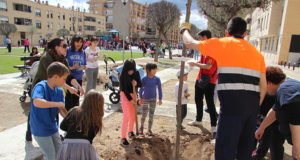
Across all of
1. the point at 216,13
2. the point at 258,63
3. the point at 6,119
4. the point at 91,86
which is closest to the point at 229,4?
the point at 216,13

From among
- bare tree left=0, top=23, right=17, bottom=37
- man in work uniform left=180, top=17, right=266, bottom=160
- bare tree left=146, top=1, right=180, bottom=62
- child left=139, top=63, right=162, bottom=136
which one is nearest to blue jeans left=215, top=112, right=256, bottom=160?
man in work uniform left=180, top=17, right=266, bottom=160

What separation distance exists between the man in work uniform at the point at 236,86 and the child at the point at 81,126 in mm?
1312

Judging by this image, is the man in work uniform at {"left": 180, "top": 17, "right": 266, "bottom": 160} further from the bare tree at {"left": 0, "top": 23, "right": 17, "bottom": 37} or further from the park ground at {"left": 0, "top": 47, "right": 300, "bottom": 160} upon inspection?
the bare tree at {"left": 0, "top": 23, "right": 17, "bottom": 37}

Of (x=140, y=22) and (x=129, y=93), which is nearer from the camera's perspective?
(x=129, y=93)

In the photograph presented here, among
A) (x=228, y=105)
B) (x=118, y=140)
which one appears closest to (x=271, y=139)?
(x=228, y=105)

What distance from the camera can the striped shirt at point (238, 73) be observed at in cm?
209

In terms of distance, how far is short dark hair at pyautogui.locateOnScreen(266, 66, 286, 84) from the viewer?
95.5 inches

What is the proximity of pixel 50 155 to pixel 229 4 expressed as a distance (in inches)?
475

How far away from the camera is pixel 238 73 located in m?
2.09

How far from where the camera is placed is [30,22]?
5206cm

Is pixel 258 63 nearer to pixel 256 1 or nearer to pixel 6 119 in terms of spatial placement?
pixel 6 119

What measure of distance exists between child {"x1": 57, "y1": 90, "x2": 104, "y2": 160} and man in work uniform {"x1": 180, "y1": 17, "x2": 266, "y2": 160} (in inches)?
51.6

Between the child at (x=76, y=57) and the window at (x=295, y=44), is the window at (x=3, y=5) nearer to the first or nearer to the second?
the child at (x=76, y=57)

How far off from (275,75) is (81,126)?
2.33 m
